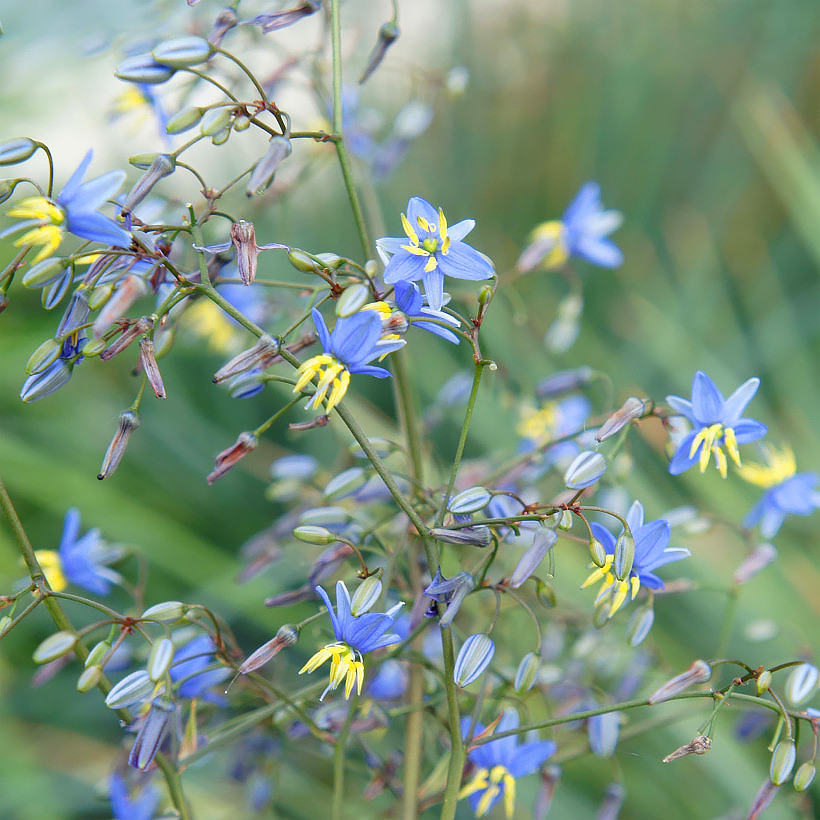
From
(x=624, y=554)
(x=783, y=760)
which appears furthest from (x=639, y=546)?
(x=783, y=760)

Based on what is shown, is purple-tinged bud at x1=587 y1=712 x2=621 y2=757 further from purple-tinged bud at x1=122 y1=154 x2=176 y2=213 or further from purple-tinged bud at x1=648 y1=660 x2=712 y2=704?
purple-tinged bud at x1=122 y1=154 x2=176 y2=213

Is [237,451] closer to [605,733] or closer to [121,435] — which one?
[121,435]

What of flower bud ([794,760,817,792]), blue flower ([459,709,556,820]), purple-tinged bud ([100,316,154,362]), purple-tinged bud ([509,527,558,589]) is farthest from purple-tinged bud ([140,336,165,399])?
flower bud ([794,760,817,792])

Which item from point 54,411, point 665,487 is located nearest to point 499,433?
point 665,487

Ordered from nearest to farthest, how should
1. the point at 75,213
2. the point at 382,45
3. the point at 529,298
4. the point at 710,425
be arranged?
1. the point at 75,213
2. the point at 710,425
3. the point at 382,45
4. the point at 529,298

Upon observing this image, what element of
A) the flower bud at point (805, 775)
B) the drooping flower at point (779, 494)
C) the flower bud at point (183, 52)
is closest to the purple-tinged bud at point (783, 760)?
the flower bud at point (805, 775)

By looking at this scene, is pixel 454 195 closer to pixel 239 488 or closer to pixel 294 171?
pixel 239 488

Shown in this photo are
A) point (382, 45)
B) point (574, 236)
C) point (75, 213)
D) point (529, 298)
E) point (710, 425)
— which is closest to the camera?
point (75, 213)
